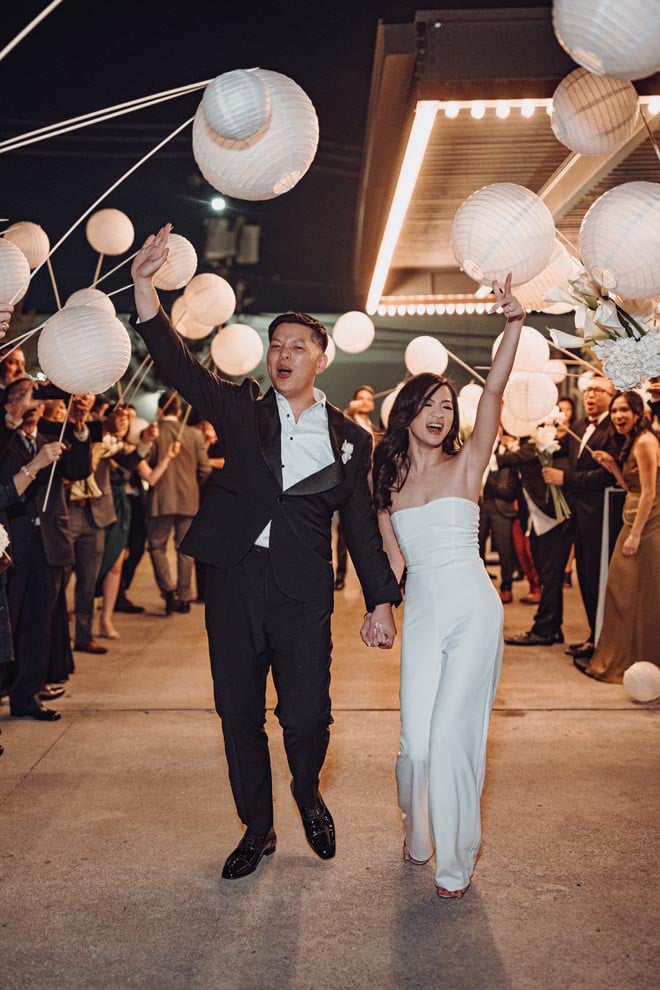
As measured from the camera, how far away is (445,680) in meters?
3.70

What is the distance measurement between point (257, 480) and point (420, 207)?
5640 millimetres

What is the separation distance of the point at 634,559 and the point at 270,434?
12.7 feet

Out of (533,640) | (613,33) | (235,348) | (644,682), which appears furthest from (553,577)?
(613,33)

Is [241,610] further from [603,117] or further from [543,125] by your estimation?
[543,125]

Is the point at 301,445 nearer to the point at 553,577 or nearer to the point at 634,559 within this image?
the point at 634,559

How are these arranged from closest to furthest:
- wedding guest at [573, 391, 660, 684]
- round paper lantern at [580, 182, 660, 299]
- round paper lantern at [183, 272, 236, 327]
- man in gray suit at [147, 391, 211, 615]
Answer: round paper lantern at [580, 182, 660, 299] → round paper lantern at [183, 272, 236, 327] → wedding guest at [573, 391, 660, 684] → man in gray suit at [147, 391, 211, 615]

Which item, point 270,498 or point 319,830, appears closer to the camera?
point 270,498

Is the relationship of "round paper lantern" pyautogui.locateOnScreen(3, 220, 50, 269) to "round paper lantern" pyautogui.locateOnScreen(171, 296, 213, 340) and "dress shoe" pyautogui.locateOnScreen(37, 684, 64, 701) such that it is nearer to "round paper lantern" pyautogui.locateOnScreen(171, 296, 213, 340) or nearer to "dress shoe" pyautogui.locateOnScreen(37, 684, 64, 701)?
"round paper lantern" pyautogui.locateOnScreen(171, 296, 213, 340)

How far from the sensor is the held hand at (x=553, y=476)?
27.4ft

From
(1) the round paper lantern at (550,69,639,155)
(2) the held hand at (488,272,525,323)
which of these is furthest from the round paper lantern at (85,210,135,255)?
(2) the held hand at (488,272,525,323)

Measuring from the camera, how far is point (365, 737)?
571 cm

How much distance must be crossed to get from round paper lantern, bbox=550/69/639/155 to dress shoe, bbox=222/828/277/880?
2.91 meters

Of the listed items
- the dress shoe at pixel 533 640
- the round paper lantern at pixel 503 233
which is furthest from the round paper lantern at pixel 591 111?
the dress shoe at pixel 533 640

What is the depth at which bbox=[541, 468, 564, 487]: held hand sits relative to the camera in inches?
329
